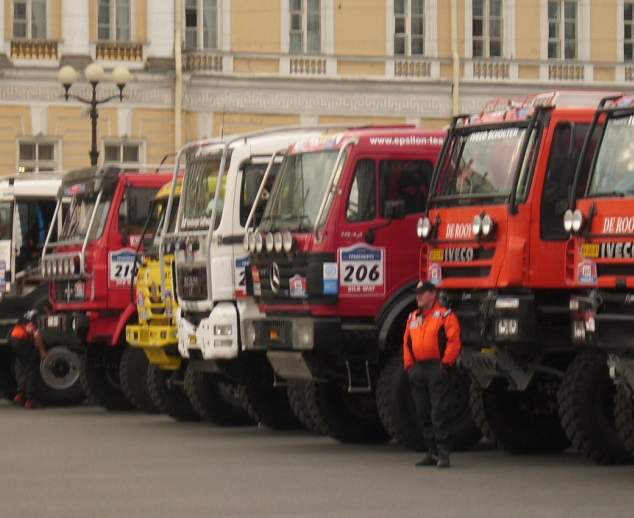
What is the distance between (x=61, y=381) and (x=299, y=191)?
33.7 feet

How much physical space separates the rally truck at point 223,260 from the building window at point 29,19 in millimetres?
28073

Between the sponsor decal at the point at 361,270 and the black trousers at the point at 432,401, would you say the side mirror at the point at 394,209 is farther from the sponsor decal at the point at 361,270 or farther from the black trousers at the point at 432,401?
the black trousers at the point at 432,401

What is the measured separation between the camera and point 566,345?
1917 centimetres

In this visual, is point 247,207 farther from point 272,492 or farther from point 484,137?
point 272,492

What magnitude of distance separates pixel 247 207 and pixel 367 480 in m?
5.56

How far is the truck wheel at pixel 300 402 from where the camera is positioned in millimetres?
22734

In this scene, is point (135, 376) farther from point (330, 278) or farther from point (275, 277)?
point (330, 278)

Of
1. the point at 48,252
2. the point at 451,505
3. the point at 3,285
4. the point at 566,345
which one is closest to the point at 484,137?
the point at 566,345

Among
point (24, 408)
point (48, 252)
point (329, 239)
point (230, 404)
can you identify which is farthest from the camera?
point (24, 408)

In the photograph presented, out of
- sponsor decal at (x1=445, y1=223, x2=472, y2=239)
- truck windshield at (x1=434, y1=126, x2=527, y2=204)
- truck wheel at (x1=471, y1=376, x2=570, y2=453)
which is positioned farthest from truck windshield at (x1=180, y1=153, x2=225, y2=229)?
truck wheel at (x1=471, y1=376, x2=570, y2=453)

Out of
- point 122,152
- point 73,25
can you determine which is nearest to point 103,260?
point 73,25

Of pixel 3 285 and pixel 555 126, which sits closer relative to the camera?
pixel 555 126

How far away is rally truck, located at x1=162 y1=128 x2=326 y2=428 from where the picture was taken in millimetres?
23031

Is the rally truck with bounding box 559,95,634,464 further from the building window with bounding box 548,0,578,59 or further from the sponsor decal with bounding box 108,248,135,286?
the building window with bounding box 548,0,578,59
